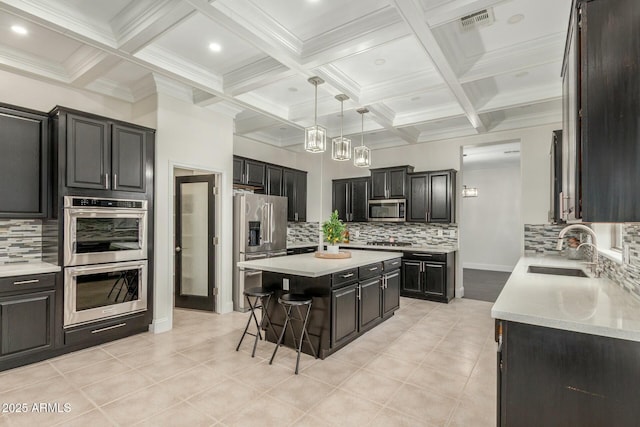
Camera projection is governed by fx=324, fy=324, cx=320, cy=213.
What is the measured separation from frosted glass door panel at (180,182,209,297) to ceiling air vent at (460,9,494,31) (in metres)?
3.75

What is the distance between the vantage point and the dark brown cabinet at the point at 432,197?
562cm

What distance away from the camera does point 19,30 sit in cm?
292

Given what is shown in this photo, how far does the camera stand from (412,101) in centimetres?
465

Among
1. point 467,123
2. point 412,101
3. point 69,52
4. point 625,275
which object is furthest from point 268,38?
point 467,123

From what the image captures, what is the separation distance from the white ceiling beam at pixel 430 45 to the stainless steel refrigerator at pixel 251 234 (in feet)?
9.92

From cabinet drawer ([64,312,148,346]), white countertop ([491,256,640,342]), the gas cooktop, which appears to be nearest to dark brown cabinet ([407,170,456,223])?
the gas cooktop

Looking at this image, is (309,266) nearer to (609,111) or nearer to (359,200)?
(609,111)

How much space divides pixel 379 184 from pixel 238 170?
8.90 ft

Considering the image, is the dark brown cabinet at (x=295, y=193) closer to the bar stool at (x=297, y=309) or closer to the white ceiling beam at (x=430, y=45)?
the bar stool at (x=297, y=309)

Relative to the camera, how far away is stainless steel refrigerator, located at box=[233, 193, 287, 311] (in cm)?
483

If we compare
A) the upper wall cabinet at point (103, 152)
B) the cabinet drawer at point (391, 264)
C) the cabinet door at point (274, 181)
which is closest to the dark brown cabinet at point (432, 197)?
the cabinet drawer at point (391, 264)

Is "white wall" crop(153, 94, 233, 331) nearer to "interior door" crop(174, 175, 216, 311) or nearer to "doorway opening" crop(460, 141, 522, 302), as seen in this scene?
"interior door" crop(174, 175, 216, 311)

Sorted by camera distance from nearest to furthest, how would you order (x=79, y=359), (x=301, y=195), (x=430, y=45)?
(x=430, y=45) → (x=79, y=359) → (x=301, y=195)

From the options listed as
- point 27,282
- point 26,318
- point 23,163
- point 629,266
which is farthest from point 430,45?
point 26,318
